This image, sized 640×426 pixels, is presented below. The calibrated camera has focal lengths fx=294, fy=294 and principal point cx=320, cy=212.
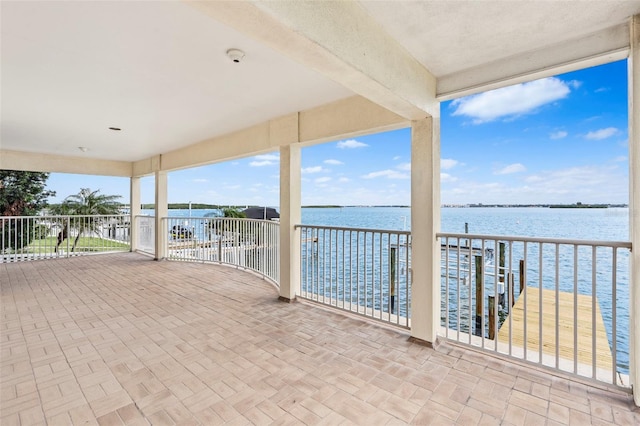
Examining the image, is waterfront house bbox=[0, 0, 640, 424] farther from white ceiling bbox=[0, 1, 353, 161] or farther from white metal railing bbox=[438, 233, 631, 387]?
white metal railing bbox=[438, 233, 631, 387]

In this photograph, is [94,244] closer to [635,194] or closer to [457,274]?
[457,274]

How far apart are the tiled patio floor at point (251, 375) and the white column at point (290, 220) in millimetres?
383

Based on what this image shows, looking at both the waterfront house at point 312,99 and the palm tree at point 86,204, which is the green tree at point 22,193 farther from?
the waterfront house at point 312,99

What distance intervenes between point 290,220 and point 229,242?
112 inches

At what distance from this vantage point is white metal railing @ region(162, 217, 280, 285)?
5.01 meters

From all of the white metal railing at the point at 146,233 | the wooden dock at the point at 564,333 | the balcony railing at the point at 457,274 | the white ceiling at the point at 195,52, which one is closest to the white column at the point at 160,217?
the balcony railing at the point at 457,274

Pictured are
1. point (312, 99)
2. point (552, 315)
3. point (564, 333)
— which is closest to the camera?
point (312, 99)

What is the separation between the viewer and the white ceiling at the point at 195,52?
1.87 metres

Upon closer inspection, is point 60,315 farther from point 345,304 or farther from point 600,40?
point 600,40

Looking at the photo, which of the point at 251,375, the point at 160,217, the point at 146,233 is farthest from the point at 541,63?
the point at 146,233

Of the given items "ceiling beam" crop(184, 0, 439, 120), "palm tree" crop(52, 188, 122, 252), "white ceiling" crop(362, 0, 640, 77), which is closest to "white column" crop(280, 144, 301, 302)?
"ceiling beam" crop(184, 0, 439, 120)

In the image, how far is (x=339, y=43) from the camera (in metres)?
1.70

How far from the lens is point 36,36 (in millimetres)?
2176

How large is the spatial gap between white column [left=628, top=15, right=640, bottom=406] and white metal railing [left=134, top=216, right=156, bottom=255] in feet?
27.9
